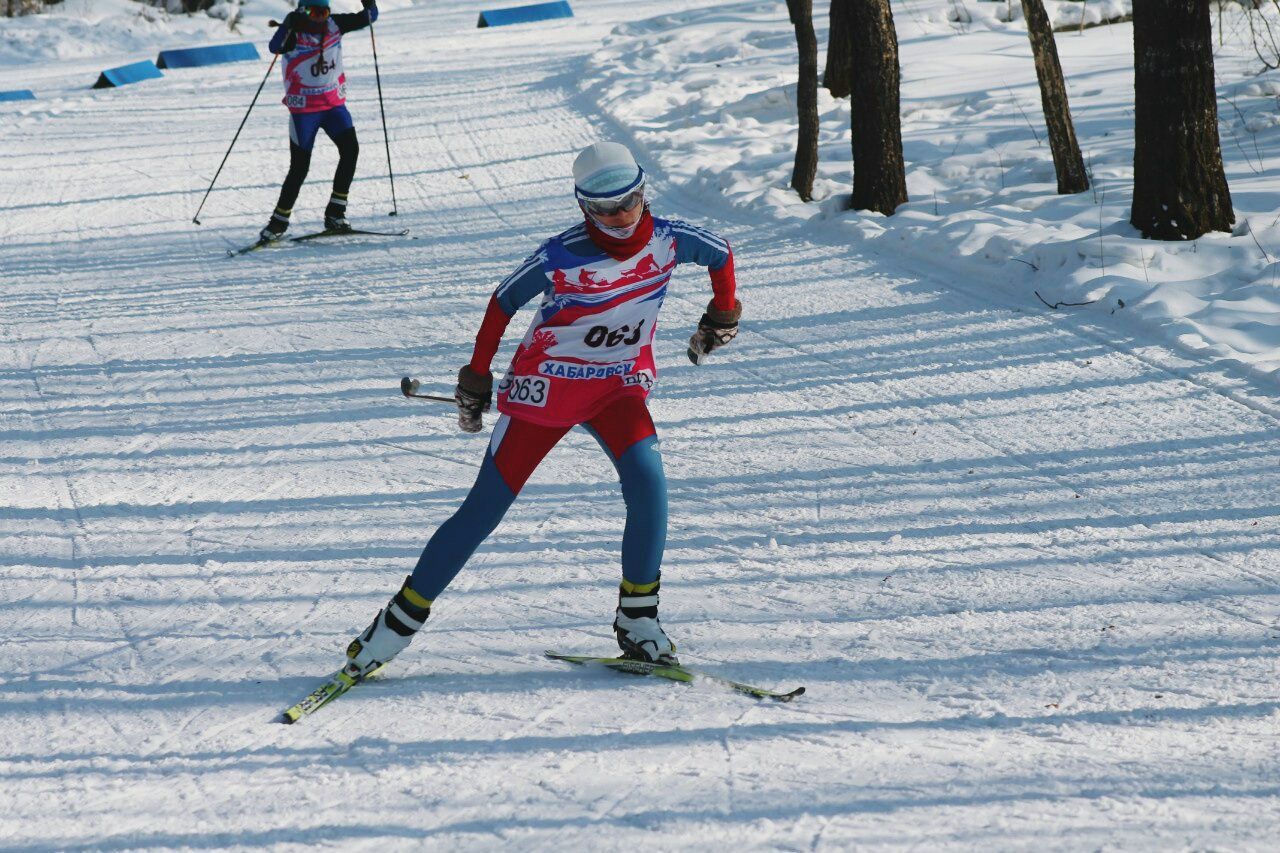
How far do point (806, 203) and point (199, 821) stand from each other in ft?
24.8

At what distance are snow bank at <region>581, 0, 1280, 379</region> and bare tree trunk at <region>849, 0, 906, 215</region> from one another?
0.78 feet

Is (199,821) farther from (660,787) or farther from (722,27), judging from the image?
(722,27)

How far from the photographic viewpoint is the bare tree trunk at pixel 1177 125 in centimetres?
749

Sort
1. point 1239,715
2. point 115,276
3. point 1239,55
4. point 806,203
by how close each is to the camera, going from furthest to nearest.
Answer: point 1239,55
point 806,203
point 115,276
point 1239,715

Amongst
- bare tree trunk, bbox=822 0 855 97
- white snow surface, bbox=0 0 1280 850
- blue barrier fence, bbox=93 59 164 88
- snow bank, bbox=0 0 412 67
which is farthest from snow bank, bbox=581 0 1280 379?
snow bank, bbox=0 0 412 67

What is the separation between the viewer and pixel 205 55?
68.6 feet

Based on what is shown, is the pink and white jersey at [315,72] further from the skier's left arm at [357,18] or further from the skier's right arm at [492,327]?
the skier's right arm at [492,327]

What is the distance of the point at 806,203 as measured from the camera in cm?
996

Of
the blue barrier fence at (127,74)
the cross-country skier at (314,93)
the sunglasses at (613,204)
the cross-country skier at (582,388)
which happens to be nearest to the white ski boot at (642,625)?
the cross-country skier at (582,388)

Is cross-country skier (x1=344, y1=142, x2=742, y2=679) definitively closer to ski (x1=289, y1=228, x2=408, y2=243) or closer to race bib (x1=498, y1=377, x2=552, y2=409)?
race bib (x1=498, y1=377, x2=552, y2=409)

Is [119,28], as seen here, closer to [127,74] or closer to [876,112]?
[127,74]

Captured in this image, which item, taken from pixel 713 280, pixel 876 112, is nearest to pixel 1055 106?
pixel 876 112

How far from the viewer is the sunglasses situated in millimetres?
3613

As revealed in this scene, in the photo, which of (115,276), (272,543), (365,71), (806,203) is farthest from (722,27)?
(272,543)
